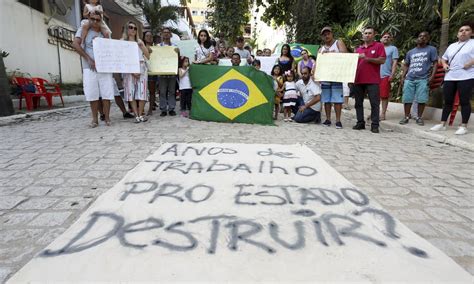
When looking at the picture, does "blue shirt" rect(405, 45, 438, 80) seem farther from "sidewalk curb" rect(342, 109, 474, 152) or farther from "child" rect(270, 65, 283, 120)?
"child" rect(270, 65, 283, 120)

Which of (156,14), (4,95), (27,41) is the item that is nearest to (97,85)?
(4,95)

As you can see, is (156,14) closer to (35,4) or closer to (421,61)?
(35,4)

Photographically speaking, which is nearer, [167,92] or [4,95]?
[4,95]

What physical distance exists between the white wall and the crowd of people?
4967 millimetres

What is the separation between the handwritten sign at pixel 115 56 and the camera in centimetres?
521

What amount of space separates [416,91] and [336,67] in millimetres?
1700

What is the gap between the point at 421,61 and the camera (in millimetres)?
6020

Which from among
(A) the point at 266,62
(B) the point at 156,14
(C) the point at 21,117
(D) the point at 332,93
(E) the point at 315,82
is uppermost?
(B) the point at 156,14

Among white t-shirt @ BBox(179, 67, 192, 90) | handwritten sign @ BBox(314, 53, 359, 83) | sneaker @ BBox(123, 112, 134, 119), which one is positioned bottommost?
sneaker @ BBox(123, 112, 134, 119)

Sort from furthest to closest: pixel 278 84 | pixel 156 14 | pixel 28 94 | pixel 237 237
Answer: pixel 156 14
pixel 28 94
pixel 278 84
pixel 237 237

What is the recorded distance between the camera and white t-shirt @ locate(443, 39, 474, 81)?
4.91 m

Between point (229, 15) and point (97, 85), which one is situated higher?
point (229, 15)

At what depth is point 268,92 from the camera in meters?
6.47

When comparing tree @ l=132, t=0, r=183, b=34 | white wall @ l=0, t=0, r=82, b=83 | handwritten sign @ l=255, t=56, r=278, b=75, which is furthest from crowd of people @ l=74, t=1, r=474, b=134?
tree @ l=132, t=0, r=183, b=34
